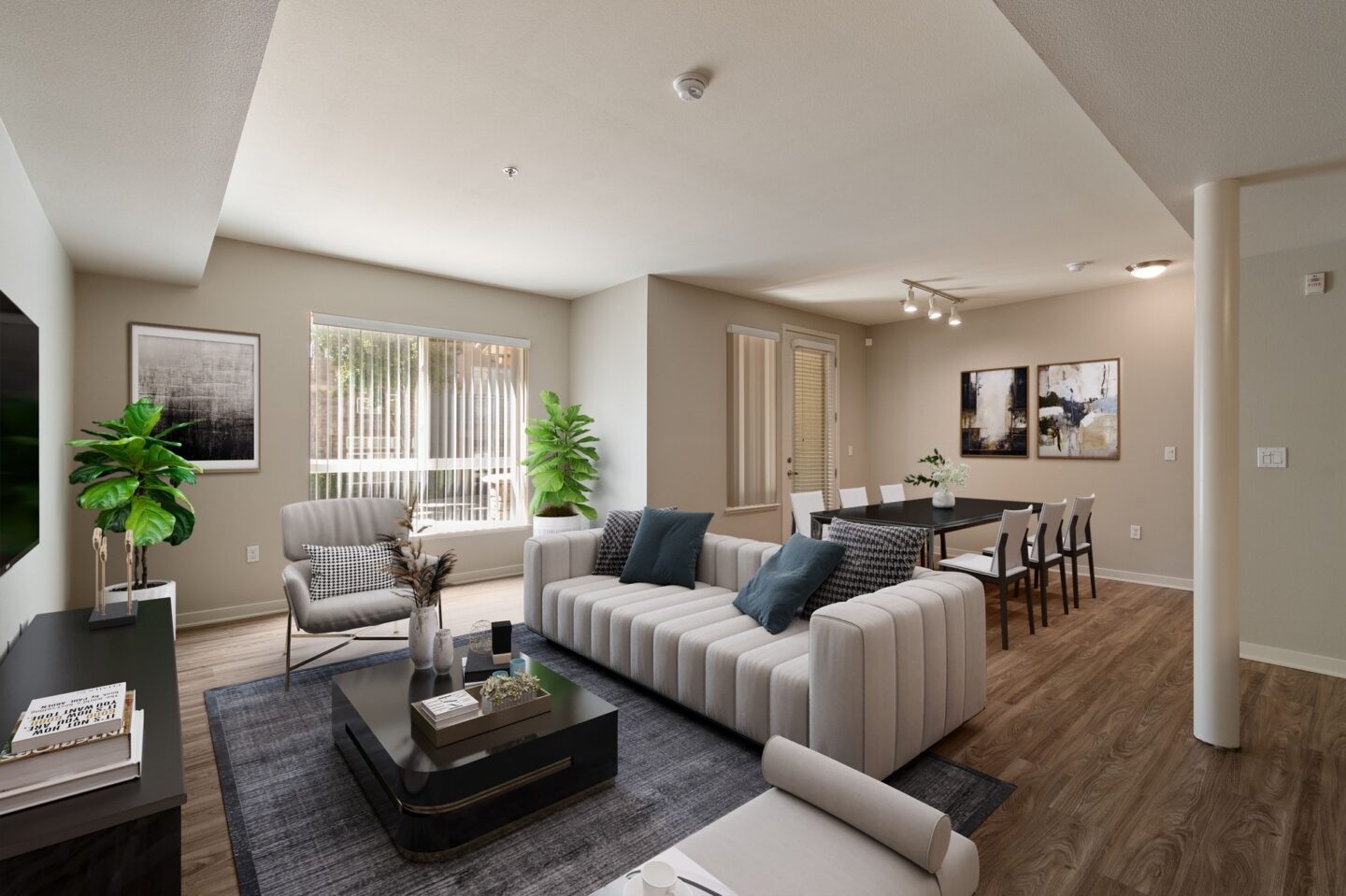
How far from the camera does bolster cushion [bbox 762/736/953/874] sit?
1.27 metres

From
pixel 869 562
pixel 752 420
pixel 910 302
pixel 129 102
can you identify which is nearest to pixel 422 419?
pixel 752 420

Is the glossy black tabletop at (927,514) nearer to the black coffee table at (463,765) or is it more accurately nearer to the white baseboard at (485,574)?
the black coffee table at (463,765)

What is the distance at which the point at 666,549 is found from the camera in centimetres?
370

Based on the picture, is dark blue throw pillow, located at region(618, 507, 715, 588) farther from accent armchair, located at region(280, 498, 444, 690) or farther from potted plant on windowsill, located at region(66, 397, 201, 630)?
potted plant on windowsill, located at region(66, 397, 201, 630)

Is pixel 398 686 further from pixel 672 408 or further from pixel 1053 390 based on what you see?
pixel 1053 390

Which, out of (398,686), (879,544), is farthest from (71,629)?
(879,544)

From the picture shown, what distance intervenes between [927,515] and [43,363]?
5273mm

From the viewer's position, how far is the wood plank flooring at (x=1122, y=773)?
6.18 ft

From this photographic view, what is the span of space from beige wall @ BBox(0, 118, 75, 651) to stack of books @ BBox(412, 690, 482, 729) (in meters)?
1.57

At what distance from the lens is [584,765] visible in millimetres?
2217

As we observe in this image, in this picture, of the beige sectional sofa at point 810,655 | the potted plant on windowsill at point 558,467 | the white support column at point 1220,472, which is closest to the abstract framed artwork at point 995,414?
the white support column at point 1220,472

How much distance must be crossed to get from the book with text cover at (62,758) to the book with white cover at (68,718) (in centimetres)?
1

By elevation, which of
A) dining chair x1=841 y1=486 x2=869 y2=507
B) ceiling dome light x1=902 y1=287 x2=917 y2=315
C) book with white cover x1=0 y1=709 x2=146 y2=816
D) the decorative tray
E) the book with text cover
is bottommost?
the decorative tray

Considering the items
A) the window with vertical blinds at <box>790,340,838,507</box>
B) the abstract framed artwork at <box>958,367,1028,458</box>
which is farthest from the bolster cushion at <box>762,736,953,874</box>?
the abstract framed artwork at <box>958,367,1028,458</box>
